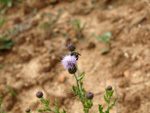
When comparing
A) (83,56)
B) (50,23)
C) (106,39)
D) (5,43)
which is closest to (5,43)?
(5,43)

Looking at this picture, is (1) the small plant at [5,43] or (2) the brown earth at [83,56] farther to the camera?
(1) the small plant at [5,43]

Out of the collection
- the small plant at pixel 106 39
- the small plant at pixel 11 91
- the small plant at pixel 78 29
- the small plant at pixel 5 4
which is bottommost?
the small plant at pixel 11 91

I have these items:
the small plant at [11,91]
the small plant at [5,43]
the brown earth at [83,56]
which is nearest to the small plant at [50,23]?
the brown earth at [83,56]

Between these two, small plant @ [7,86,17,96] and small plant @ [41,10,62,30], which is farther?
small plant @ [41,10,62,30]

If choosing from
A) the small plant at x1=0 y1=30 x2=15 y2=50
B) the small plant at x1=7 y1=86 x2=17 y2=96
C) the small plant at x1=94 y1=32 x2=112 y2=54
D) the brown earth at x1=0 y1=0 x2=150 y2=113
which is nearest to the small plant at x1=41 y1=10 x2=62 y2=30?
the brown earth at x1=0 y1=0 x2=150 y2=113

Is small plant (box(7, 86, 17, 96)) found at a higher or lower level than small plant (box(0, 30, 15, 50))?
lower

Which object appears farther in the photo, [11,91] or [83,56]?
[83,56]

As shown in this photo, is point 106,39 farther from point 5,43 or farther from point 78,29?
point 5,43

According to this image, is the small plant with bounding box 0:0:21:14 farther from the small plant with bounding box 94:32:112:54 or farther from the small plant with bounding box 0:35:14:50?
the small plant with bounding box 94:32:112:54

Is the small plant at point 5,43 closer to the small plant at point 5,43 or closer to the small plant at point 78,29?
the small plant at point 5,43

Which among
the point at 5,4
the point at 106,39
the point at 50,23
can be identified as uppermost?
the point at 5,4
